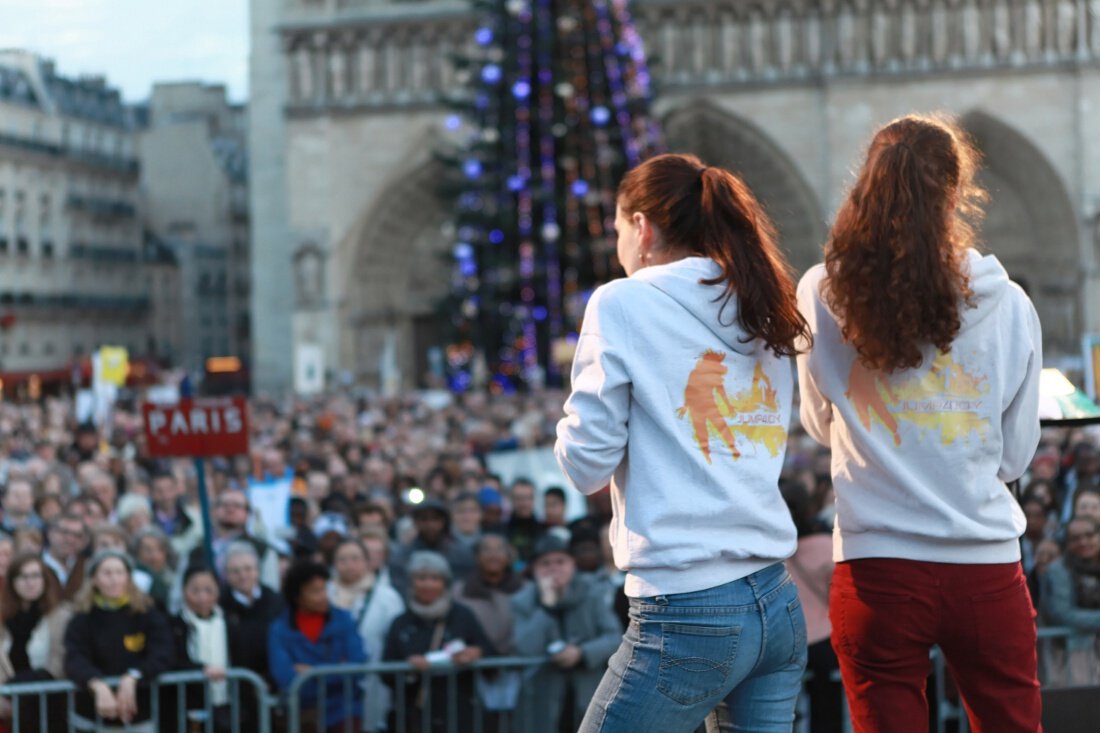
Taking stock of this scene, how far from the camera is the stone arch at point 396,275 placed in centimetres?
3825

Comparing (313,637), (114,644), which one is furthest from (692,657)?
(313,637)

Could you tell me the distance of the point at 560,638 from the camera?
746 centimetres

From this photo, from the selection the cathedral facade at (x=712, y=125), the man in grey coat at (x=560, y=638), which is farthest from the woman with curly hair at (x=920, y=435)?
the cathedral facade at (x=712, y=125)

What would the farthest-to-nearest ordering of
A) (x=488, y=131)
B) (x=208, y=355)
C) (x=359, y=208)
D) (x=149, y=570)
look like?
1. (x=208, y=355)
2. (x=359, y=208)
3. (x=488, y=131)
4. (x=149, y=570)

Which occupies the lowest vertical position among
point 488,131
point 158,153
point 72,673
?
point 72,673

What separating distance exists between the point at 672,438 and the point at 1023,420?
0.87 meters

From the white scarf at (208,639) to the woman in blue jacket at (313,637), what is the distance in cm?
21

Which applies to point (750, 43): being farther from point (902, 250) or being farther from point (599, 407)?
point (599, 407)

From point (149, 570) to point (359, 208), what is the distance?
30063 mm

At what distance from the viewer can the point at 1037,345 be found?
367cm

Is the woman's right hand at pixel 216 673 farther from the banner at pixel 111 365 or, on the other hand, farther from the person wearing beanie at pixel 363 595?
the banner at pixel 111 365

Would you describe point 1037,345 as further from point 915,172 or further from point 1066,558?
point 1066,558

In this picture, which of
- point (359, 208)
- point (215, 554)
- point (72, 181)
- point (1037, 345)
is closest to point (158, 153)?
point (72, 181)

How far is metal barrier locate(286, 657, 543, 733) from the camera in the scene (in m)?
6.77
